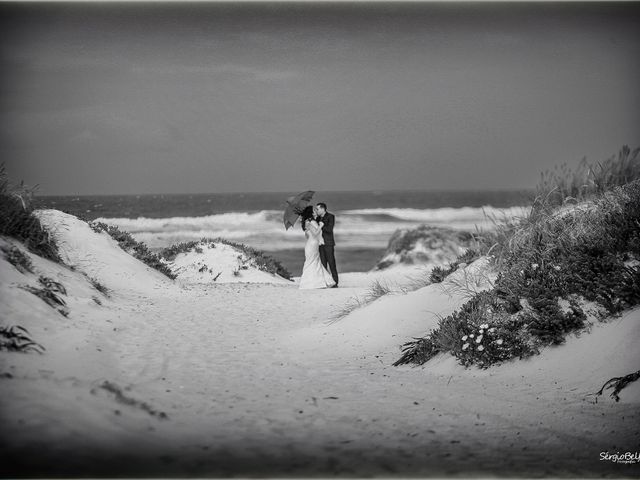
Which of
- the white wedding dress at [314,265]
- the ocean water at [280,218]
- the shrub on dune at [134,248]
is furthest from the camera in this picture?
the ocean water at [280,218]

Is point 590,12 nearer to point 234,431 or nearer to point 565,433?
point 565,433

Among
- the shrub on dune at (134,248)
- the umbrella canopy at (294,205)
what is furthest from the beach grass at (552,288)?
the shrub on dune at (134,248)

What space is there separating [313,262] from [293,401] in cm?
861

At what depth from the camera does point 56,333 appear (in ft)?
18.5

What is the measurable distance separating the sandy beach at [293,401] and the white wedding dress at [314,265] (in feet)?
17.6

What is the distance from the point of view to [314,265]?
44.4ft

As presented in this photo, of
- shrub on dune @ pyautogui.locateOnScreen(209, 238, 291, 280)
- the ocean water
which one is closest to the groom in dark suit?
shrub on dune @ pyautogui.locateOnScreen(209, 238, 291, 280)

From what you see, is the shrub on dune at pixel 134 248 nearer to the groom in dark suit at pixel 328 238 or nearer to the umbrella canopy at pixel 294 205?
the umbrella canopy at pixel 294 205

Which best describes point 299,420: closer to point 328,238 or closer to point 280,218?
point 328,238

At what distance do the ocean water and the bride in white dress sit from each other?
4.79 m

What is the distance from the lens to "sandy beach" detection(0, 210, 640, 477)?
379cm

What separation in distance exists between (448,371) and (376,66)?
3.18 metres

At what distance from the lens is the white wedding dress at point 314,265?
13.4 m

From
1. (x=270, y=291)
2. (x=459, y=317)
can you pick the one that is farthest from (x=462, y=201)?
(x=459, y=317)
